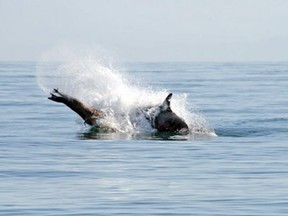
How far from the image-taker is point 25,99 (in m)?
47.5

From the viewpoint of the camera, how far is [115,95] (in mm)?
33625

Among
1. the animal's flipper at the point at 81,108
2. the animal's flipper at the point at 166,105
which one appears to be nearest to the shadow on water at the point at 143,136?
the animal's flipper at the point at 81,108

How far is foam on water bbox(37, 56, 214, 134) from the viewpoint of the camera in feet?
106

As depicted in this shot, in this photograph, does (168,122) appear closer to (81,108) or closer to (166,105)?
(166,105)

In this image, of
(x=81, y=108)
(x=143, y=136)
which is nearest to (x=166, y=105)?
(x=143, y=136)

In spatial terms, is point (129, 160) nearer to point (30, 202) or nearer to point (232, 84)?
point (30, 202)

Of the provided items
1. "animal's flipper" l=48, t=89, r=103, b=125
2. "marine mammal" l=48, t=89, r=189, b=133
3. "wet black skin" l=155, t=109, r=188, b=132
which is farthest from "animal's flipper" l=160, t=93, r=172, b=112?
"animal's flipper" l=48, t=89, r=103, b=125

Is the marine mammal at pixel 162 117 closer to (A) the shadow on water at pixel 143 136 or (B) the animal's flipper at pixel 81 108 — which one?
(B) the animal's flipper at pixel 81 108

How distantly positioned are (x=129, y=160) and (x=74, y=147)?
9.75ft

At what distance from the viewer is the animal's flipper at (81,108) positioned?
3061 centimetres

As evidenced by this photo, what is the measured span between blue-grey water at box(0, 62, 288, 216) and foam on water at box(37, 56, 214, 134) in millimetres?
925

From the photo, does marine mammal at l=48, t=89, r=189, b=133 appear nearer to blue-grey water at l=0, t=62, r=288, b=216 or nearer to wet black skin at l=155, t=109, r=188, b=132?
wet black skin at l=155, t=109, r=188, b=132

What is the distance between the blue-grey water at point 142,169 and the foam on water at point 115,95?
0.93 m

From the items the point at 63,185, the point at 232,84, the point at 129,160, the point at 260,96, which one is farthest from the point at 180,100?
the point at 232,84
